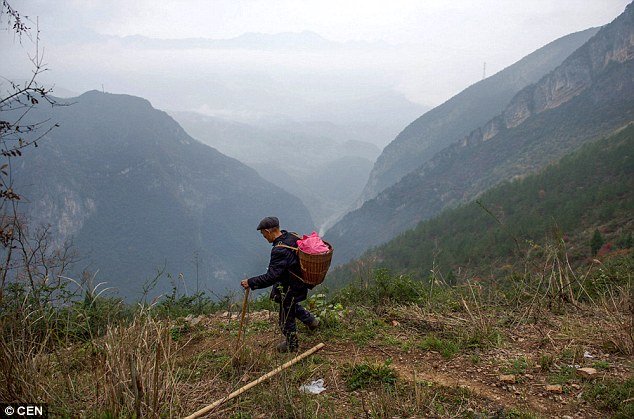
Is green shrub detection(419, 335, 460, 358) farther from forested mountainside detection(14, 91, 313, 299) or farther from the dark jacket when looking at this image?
forested mountainside detection(14, 91, 313, 299)

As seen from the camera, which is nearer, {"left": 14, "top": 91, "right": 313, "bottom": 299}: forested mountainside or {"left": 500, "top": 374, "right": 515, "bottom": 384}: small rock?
{"left": 500, "top": 374, "right": 515, "bottom": 384}: small rock

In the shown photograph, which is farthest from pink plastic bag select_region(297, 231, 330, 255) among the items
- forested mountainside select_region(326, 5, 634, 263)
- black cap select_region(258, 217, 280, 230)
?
forested mountainside select_region(326, 5, 634, 263)

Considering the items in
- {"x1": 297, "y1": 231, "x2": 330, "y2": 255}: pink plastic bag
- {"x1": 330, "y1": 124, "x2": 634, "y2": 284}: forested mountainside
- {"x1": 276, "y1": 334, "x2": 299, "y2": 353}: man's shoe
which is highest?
{"x1": 297, "y1": 231, "x2": 330, "y2": 255}: pink plastic bag

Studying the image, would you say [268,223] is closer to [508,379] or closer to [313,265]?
[313,265]

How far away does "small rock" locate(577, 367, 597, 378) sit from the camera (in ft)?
12.0

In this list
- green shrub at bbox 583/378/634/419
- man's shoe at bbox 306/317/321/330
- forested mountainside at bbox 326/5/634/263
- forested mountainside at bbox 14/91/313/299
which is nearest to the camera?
green shrub at bbox 583/378/634/419

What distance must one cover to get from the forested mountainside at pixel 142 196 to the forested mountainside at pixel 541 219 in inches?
1622

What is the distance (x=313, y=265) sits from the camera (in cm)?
437

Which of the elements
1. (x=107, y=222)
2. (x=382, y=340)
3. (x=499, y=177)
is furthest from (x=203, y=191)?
(x=382, y=340)

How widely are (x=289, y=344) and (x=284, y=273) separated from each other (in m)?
0.83

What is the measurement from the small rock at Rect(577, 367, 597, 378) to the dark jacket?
2842 millimetres

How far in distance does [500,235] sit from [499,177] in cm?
4768

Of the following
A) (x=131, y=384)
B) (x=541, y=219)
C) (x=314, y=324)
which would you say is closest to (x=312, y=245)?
(x=314, y=324)

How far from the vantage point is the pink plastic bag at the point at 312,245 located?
4398mm
